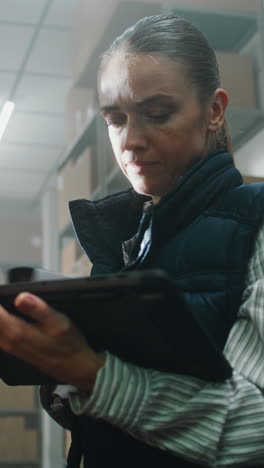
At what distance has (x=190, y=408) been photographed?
1.94ft

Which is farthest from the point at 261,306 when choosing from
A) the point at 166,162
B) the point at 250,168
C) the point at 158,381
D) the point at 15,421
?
the point at 15,421

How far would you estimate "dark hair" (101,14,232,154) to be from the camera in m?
0.78

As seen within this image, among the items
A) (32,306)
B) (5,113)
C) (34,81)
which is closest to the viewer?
(32,306)

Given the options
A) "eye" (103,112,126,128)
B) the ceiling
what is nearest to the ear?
"eye" (103,112,126,128)

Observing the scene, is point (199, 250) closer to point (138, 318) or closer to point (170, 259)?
point (170, 259)

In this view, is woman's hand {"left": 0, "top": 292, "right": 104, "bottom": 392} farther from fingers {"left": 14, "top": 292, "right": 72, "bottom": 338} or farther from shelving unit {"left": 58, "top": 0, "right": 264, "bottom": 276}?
shelving unit {"left": 58, "top": 0, "right": 264, "bottom": 276}

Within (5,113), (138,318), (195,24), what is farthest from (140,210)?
(5,113)

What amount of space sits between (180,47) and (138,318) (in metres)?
0.38

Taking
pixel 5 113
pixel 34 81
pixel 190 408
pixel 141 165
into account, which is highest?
pixel 34 81

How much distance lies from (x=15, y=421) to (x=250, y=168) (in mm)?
3093

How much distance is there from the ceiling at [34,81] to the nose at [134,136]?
9.77 feet

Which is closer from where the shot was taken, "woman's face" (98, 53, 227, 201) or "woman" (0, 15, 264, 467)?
"woman" (0, 15, 264, 467)

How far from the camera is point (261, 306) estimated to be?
2.00ft

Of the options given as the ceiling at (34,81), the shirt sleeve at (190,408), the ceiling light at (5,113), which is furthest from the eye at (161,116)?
the ceiling light at (5,113)
